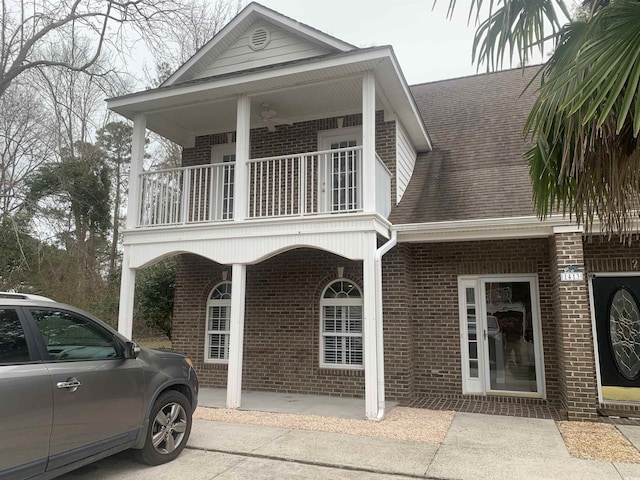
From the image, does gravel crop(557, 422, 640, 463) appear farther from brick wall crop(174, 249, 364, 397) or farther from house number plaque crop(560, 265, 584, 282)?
brick wall crop(174, 249, 364, 397)

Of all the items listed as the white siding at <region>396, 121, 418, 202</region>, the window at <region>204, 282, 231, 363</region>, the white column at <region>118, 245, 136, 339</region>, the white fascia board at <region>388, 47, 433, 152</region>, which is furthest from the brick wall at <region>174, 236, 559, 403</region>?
the white fascia board at <region>388, 47, 433, 152</region>

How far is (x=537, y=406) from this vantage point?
25.4ft

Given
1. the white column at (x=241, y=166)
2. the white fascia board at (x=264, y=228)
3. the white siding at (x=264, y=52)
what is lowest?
the white fascia board at (x=264, y=228)

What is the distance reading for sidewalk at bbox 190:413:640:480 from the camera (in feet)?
15.5

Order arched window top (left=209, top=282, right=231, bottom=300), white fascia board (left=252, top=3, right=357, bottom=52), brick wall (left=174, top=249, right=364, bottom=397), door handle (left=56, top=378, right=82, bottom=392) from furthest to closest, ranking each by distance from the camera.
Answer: arched window top (left=209, top=282, right=231, bottom=300) < brick wall (left=174, top=249, right=364, bottom=397) < white fascia board (left=252, top=3, right=357, bottom=52) < door handle (left=56, top=378, right=82, bottom=392)

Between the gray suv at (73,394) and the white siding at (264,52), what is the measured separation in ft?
19.3

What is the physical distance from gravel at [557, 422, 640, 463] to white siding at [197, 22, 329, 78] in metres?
7.07

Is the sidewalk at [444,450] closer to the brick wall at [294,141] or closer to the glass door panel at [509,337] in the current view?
the glass door panel at [509,337]

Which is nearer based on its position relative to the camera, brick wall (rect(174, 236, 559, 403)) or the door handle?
the door handle

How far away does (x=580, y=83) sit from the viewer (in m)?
3.29

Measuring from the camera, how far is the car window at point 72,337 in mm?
3957

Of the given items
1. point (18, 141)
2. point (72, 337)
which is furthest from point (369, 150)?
point (18, 141)

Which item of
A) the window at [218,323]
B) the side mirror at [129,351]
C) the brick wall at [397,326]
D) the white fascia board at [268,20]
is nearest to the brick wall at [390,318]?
the brick wall at [397,326]

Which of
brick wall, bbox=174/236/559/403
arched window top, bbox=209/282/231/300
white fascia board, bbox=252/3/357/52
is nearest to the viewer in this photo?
white fascia board, bbox=252/3/357/52
